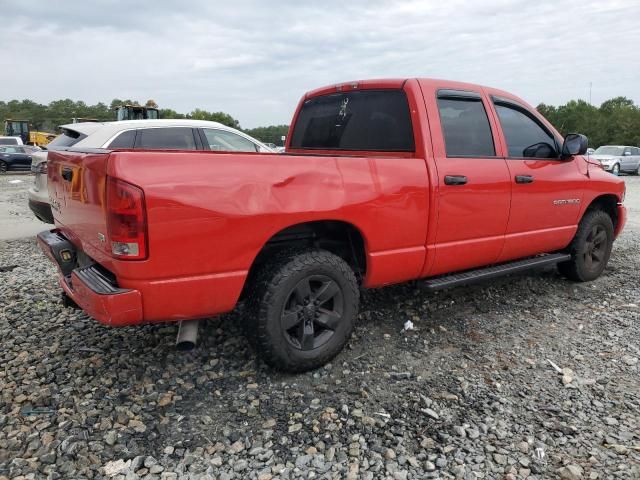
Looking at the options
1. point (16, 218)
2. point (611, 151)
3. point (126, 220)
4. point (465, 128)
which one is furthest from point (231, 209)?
point (611, 151)

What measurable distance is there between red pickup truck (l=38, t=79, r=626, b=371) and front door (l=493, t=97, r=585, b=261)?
2cm

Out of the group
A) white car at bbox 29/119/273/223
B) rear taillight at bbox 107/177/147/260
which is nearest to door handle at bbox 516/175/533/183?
rear taillight at bbox 107/177/147/260

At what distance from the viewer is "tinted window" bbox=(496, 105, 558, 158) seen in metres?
4.10

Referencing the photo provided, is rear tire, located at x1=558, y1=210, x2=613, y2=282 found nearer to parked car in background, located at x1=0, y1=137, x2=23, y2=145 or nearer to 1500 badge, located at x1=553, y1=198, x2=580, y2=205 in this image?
1500 badge, located at x1=553, y1=198, x2=580, y2=205

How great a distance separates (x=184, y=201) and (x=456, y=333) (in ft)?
7.86

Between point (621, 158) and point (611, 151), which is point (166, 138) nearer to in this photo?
point (621, 158)

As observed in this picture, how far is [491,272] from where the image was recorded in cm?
388

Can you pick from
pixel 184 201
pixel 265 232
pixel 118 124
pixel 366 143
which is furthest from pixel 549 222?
pixel 118 124

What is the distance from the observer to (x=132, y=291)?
241cm

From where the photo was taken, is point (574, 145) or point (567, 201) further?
point (567, 201)

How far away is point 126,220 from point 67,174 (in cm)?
83

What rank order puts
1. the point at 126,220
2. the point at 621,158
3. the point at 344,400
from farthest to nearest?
the point at 621,158, the point at 344,400, the point at 126,220

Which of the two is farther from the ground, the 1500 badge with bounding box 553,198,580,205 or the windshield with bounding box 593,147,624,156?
the windshield with bounding box 593,147,624,156

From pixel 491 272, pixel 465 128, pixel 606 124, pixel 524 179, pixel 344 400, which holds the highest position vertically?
pixel 606 124
